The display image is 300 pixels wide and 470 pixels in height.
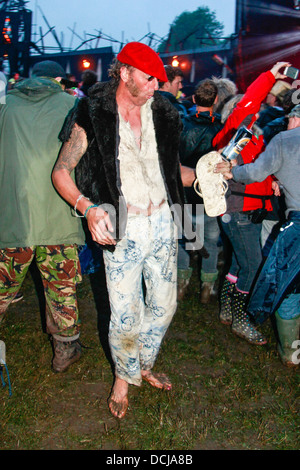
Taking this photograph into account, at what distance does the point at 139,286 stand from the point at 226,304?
187 cm

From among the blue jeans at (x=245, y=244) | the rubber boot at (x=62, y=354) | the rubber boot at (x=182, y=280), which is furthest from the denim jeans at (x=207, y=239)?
the rubber boot at (x=62, y=354)

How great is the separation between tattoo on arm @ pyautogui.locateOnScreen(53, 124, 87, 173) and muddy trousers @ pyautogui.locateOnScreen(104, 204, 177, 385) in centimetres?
51

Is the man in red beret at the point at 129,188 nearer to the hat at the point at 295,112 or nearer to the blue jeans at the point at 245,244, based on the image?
the hat at the point at 295,112

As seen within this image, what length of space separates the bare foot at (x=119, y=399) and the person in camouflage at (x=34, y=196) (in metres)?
0.81

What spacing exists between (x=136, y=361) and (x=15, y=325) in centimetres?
183

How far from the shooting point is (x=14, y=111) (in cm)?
286

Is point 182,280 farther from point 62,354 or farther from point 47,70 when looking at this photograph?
point 47,70

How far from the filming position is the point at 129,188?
2488 millimetres

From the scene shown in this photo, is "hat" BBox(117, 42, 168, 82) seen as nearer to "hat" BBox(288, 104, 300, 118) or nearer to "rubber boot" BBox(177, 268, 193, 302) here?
"hat" BBox(288, 104, 300, 118)

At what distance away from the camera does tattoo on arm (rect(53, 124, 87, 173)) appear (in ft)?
7.86

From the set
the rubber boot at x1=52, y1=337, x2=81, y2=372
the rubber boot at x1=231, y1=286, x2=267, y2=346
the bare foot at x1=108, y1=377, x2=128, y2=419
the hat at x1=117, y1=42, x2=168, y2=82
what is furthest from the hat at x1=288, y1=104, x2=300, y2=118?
the rubber boot at x1=52, y1=337, x2=81, y2=372

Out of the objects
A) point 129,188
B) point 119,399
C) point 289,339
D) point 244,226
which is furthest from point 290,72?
point 119,399
